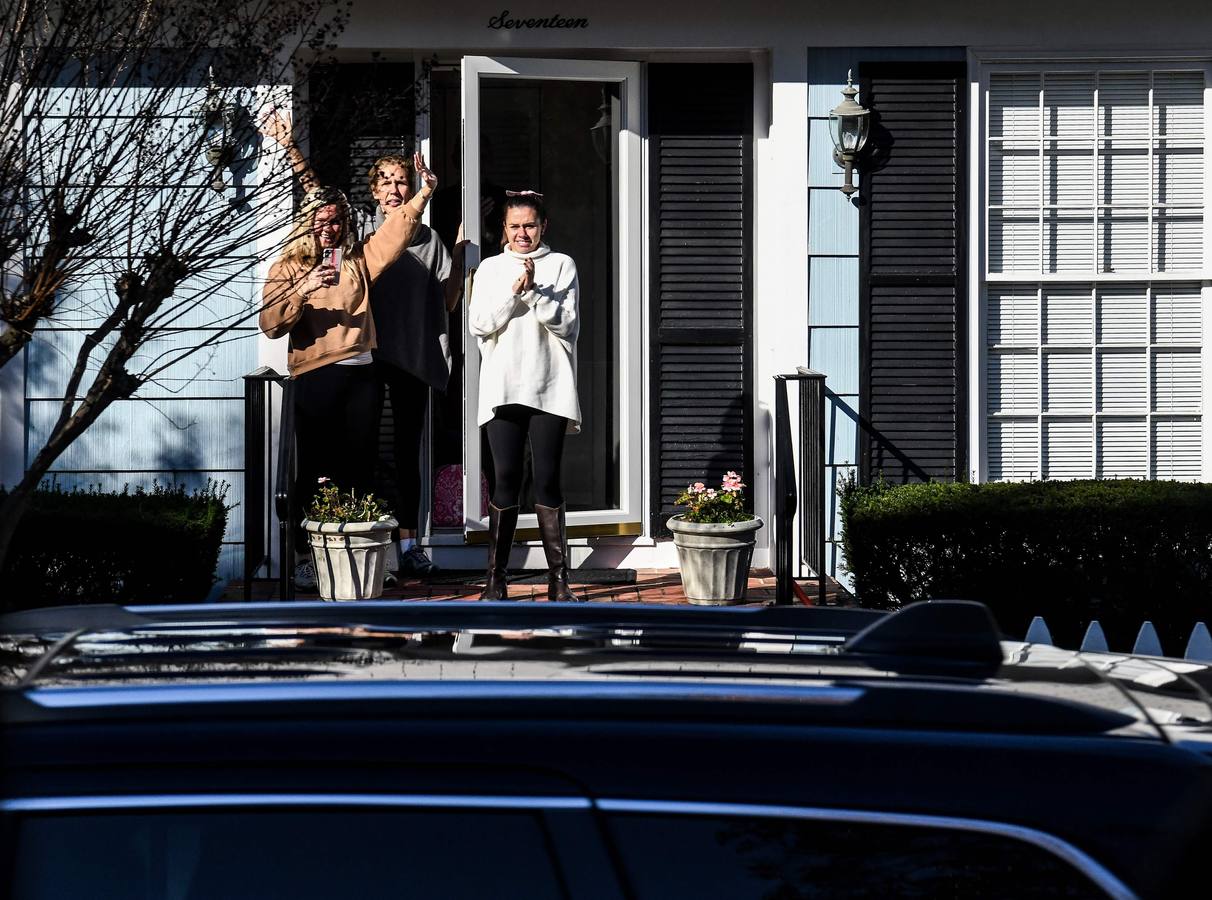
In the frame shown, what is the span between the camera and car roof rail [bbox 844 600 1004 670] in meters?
1.69

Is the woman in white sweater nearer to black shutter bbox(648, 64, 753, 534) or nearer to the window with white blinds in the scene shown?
black shutter bbox(648, 64, 753, 534)

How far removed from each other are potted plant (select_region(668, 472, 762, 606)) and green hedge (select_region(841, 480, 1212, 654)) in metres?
0.66

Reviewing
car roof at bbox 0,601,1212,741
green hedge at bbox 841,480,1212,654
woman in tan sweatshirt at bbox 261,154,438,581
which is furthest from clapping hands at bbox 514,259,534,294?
car roof at bbox 0,601,1212,741

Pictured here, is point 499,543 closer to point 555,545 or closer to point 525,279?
point 555,545

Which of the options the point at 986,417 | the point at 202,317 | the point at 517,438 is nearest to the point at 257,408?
the point at 202,317

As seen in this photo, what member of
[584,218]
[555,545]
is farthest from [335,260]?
[555,545]

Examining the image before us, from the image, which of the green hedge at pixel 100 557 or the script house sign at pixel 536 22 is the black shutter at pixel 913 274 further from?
the green hedge at pixel 100 557

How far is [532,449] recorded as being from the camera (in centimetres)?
725

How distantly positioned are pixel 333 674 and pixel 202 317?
690 centimetres

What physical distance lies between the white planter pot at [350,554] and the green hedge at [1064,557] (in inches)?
95.4

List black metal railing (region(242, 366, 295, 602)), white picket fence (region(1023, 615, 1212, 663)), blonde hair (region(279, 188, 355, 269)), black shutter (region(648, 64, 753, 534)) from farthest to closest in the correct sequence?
black shutter (region(648, 64, 753, 534)), black metal railing (region(242, 366, 295, 602)), blonde hair (region(279, 188, 355, 269)), white picket fence (region(1023, 615, 1212, 663))

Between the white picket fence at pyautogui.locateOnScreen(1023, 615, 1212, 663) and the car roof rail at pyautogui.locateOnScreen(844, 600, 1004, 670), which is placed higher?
the car roof rail at pyautogui.locateOnScreen(844, 600, 1004, 670)

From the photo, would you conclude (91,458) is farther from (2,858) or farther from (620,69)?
(2,858)

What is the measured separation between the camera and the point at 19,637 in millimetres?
1897
